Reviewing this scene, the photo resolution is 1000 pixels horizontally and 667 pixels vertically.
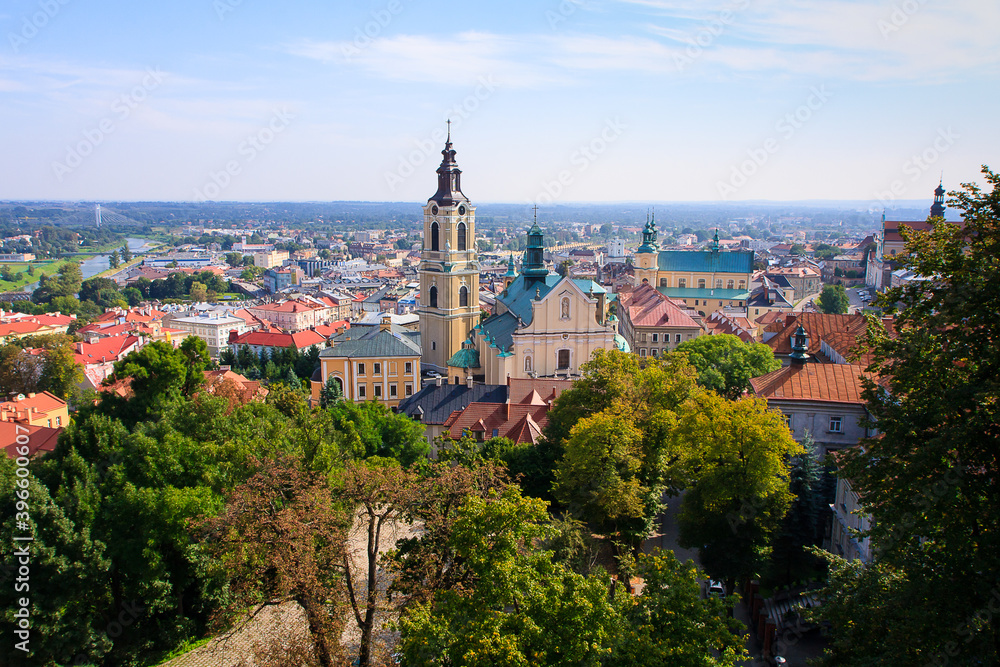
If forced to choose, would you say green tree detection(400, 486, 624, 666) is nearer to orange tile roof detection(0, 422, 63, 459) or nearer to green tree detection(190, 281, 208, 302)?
orange tile roof detection(0, 422, 63, 459)

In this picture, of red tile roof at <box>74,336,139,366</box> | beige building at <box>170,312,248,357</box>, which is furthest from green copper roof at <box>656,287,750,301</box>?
red tile roof at <box>74,336,139,366</box>

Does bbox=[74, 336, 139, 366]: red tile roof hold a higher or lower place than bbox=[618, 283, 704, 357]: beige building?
lower

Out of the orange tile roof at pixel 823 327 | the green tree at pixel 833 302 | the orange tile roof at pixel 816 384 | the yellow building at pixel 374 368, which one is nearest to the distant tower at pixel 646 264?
the green tree at pixel 833 302

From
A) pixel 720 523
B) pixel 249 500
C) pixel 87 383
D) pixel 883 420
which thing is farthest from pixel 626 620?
Result: pixel 87 383

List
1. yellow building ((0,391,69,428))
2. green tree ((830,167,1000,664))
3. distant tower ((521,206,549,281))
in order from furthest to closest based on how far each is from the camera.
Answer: distant tower ((521,206,549,281)) → yellow building ((0,391,69,428)) → green tree ((830,167,1000,664))

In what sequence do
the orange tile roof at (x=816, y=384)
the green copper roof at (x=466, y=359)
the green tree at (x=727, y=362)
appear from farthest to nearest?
the green copper roof at (x=466, y=359) < the green tree at (x=727, y=362) < the orange tile roof at (x=816, y=384)

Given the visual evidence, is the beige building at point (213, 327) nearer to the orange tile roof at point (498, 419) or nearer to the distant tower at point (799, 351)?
the orange tile roof at point (498, 419)
